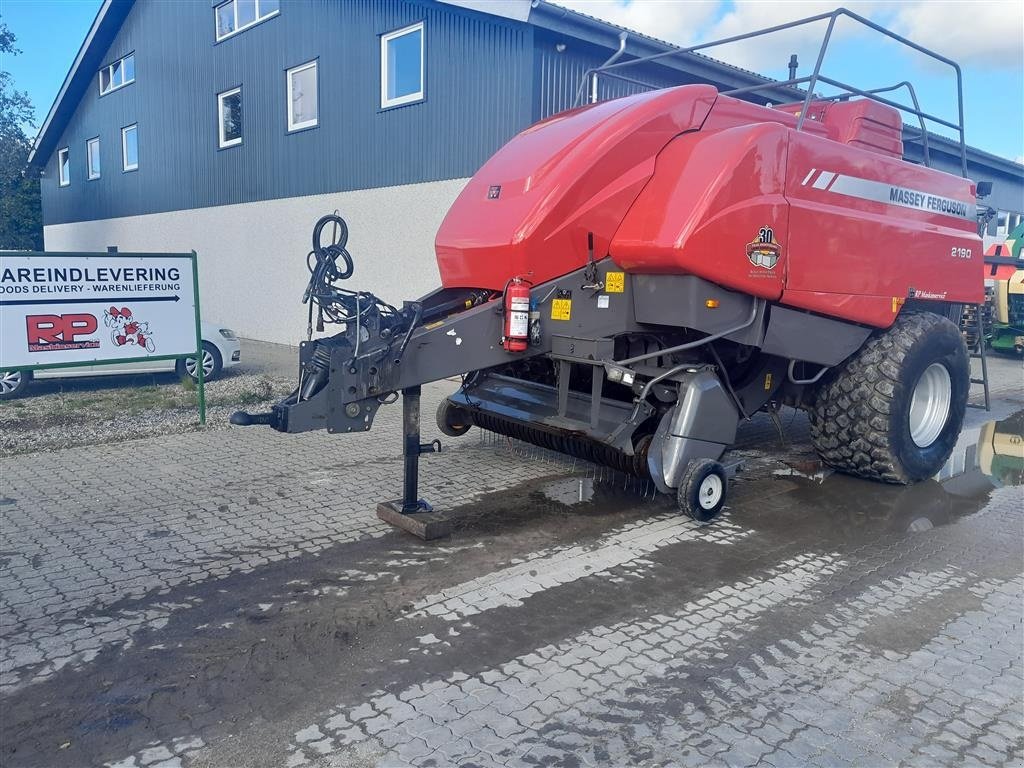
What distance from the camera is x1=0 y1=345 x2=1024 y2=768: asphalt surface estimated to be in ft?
9.70

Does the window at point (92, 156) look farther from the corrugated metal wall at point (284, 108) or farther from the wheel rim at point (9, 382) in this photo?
the wheel rim at point (9, 382)

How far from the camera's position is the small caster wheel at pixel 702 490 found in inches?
200

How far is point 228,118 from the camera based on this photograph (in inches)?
655

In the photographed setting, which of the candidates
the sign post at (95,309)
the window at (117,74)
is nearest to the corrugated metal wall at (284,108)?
the window at (117,74)

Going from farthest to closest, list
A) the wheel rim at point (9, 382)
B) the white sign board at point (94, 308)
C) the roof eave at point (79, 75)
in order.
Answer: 1. the roof eave at point (79, 75)
2. the wheel rim at point (9, 382)
3. the white sign board at point (94, 308)

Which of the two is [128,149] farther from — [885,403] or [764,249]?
[885,403]

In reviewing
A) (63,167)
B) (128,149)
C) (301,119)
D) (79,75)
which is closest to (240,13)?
(301,119)

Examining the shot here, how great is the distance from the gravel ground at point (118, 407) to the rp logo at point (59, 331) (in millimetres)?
851

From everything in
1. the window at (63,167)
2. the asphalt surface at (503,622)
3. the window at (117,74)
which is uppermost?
the window at (117,74)

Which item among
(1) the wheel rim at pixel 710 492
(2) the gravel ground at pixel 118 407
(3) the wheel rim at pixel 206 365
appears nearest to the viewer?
(1) the wheel rim at pixel 710 492

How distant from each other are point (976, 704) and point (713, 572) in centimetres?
151

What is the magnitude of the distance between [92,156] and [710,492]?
22583 millimetres

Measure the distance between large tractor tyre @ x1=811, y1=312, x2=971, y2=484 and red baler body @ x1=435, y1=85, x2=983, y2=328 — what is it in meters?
0.29

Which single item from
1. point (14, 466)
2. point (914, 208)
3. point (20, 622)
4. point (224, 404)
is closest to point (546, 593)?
point (20, 622)
